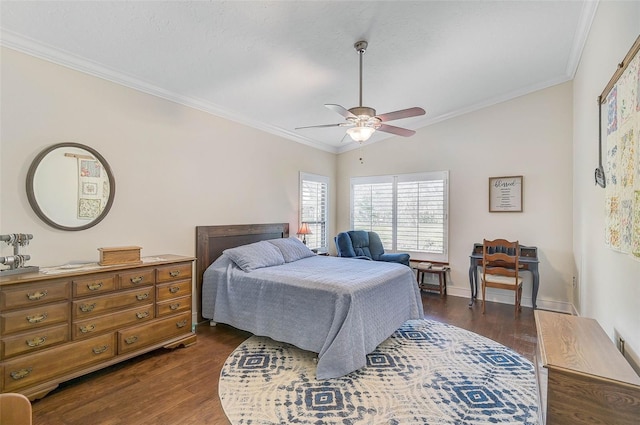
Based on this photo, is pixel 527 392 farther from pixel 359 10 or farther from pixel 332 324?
pixel 359 10

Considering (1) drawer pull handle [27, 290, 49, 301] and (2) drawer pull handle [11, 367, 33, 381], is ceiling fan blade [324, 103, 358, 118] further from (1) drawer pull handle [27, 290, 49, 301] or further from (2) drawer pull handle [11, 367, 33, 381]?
(2) drawer pull handle [11, 367, 33, 381]

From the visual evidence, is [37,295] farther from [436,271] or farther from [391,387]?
[436,271]

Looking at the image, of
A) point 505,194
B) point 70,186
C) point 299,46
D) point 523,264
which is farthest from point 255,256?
point 505,194

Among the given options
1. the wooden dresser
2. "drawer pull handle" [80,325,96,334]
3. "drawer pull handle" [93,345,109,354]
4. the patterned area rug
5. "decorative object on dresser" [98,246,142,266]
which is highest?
"decorative object on dresser" [98,246,142,266]

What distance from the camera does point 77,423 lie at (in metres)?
2.00

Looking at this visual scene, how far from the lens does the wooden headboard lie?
12.4ft

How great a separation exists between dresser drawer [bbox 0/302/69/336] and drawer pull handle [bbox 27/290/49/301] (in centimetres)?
7

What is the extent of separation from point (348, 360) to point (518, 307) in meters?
3.00

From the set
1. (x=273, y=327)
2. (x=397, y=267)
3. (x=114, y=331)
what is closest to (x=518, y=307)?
(x=397, y=267)

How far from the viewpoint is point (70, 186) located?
2.74m

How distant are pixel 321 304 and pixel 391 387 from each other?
85cm

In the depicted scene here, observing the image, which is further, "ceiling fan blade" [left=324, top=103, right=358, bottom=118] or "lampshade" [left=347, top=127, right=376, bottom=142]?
"lampshade" [left=347, top=127, right=376, bottom=142]

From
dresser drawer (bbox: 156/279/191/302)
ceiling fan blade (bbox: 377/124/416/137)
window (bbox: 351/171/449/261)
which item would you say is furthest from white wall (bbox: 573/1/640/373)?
dresser drawer (bbox: 156/279/191/302)

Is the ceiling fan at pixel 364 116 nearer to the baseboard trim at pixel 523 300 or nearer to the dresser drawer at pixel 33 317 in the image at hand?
the dresser drawer at pixel 33 317
